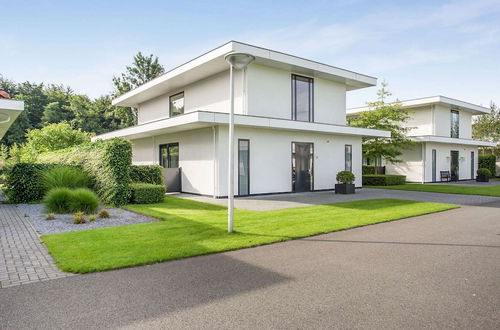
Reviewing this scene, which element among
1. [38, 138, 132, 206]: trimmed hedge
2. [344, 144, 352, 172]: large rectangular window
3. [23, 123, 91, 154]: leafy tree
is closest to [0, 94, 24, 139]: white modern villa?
[38, 138, 132, 206]: trimmed hedge

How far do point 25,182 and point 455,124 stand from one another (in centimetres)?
2837

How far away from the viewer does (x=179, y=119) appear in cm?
1304

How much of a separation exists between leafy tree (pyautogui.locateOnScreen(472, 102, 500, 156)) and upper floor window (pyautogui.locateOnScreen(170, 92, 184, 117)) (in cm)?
3730

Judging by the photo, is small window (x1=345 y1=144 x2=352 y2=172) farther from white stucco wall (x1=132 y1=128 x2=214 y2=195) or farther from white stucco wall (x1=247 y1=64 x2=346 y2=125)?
white stucco wall (x1=132 y1=128 x2=214 y2=195)

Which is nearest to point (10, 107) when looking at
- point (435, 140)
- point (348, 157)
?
point (348, 157)

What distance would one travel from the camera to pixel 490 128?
38.6 m

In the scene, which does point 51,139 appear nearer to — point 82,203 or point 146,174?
point 146,174

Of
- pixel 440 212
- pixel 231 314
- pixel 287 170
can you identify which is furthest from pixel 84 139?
pixel 231 314

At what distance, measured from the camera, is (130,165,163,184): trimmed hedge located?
1317 cm

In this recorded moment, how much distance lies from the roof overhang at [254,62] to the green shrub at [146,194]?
5.85 m

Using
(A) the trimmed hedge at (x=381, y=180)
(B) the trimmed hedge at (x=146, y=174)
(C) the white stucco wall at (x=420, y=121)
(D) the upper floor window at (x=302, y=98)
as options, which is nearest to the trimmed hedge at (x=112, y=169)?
(B) the trimmed hedge at (x=146, y=174)

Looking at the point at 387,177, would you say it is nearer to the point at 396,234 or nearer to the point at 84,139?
the point at 396,234

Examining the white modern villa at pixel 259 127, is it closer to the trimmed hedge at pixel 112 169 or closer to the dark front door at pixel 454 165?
the trimmed hedge at pixel 112 169

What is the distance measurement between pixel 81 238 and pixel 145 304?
353cm
